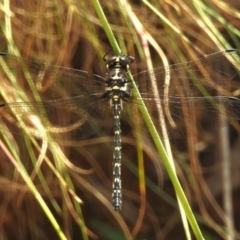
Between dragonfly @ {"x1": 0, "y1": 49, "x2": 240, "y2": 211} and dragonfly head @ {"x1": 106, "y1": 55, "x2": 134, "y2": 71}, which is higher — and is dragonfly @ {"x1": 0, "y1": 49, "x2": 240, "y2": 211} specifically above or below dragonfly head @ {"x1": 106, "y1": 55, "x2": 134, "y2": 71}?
below

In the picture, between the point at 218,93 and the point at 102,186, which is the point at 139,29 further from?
the point at 102,186

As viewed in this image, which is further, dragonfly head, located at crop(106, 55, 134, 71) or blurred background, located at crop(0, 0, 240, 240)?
blurred background, located at crop(0, 0, 240, 240)

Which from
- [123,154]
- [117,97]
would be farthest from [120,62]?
[123,154]

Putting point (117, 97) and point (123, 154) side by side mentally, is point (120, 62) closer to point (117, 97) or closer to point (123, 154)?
point (117, 97)

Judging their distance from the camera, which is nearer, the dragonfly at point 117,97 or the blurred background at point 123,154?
the dragonfly at point 117,97

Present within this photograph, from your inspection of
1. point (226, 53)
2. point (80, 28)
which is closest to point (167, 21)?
point (226, 53)
